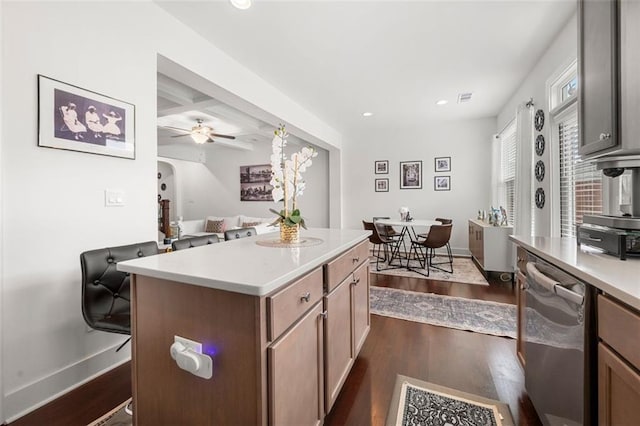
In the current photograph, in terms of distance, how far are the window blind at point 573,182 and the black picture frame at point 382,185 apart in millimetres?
3478

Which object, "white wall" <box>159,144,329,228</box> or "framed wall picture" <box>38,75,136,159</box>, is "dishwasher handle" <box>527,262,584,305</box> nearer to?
"framed wall picture" <box>38,75,136,159</box>

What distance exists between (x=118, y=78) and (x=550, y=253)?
269 cm

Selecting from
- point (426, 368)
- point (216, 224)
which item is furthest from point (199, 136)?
point (426, 368)

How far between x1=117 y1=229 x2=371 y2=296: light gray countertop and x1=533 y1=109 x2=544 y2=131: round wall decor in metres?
2.98

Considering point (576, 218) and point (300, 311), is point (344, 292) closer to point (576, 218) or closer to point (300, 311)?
point (300, 311)

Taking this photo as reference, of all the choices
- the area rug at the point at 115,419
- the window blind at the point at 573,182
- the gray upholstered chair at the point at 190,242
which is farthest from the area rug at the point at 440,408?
the window blind at the point at 573,182

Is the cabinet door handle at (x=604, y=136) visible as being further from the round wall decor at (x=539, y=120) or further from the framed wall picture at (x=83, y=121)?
the framed wall picture at (x=83, y=121)

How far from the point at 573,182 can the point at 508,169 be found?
6.82ft

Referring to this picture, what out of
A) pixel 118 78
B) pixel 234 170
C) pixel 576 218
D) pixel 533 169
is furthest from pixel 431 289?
pixel 234 170

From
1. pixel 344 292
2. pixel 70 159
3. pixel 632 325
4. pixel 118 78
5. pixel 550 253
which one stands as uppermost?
pixel 118 78

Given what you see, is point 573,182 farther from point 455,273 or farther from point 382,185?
point 382,185

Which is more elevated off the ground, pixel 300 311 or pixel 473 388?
pixel 300 311

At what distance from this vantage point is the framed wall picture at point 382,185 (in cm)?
611

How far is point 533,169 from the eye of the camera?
3.19 m
